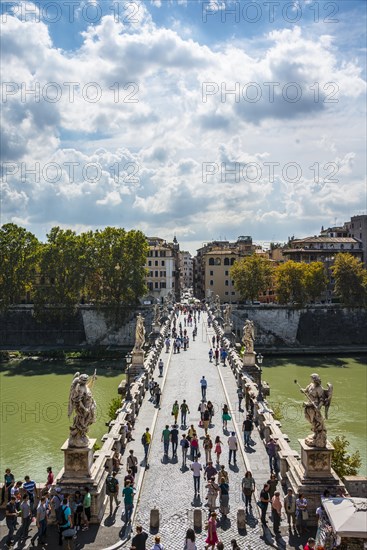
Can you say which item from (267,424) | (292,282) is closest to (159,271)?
(292,282)

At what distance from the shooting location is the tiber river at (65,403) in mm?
26016

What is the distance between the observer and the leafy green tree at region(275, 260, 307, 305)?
6397 centimetres

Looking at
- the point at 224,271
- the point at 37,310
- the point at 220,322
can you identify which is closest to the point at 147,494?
the point at 220,322

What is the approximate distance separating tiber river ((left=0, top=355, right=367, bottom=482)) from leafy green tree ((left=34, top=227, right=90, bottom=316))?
930cm

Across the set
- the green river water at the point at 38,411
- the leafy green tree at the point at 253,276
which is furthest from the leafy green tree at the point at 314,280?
the green river water at the point at 38,411

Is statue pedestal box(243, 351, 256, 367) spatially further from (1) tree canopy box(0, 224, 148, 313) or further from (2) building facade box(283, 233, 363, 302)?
(2) building facade box(283, 233, 363, 302)

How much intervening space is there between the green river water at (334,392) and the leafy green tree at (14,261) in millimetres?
26567

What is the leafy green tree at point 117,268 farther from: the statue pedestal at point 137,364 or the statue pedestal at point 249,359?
the statue pedestal at point 249,359

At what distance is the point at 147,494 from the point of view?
15547 mm

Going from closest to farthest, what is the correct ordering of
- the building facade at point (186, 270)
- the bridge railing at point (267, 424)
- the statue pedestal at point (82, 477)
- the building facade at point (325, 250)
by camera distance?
the statue pedestal at point (82, 477)
the bridge railing at point (267, 424)
the building facade at point (325, 250)
the building facade at point (186, 270)

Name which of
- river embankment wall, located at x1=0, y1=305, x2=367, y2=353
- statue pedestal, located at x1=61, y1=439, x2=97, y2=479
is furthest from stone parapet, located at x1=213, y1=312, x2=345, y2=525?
river embankment wall, located at x1=0, y1=305, x2=367, y2=353

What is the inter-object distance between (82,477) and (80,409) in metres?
1.73

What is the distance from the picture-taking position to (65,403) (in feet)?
118

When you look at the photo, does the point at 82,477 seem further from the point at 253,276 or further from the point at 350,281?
the point at 253,276
